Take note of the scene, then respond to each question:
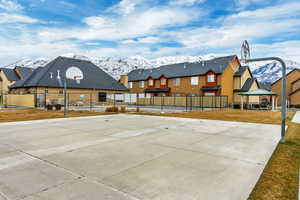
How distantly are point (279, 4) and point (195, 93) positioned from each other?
19870 mm

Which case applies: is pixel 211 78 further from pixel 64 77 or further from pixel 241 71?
pixel 64 77

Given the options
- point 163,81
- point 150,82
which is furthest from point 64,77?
point 163,81

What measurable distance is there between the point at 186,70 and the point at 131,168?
32864mm

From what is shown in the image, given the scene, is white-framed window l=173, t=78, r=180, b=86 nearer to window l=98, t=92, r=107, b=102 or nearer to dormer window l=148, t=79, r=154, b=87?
dormer window l=148, t=79, r=154, b=87

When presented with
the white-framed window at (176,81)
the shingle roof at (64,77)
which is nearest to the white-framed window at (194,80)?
the white-framed window at (176,81)

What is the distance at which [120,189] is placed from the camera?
2.89 metres

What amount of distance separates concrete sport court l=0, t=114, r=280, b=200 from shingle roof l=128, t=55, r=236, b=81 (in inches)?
1049

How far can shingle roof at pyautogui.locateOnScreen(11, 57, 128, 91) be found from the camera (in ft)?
94.0

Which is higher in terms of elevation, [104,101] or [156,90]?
[156,90]

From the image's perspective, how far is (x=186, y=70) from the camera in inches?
1375

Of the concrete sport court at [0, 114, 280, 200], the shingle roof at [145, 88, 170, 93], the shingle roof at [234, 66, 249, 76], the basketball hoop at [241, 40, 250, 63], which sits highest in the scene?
the shingle roof at [234, 66, 249, 76]

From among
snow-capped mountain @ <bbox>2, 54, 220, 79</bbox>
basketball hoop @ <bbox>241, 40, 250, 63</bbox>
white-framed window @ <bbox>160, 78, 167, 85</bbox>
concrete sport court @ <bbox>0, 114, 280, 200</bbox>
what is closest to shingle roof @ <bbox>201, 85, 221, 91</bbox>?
white-framed window @ <bbox>160, 78, 167, 85</bbox>

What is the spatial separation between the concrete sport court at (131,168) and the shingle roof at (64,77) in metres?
25.5

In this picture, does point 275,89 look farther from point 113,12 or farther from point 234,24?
point 113,12
